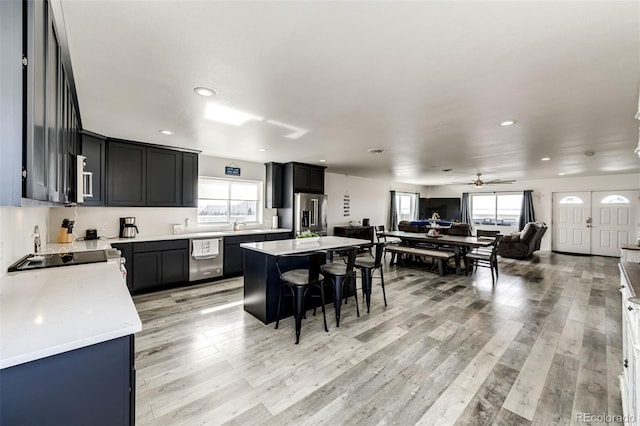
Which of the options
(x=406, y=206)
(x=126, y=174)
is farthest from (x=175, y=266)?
(x=406, y=206)

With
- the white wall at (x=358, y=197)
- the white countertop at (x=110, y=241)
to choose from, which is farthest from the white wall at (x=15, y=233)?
the white wall at (x=358, y=197)

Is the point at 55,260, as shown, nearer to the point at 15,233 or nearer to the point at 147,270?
the point at 15,233

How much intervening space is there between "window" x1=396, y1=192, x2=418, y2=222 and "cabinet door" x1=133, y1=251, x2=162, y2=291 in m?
8.19

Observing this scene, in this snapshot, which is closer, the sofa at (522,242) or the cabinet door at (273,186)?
the cabinet door at (273,186)

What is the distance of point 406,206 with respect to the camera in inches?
437

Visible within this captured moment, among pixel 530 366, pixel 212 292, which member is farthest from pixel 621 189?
pixel 212 292

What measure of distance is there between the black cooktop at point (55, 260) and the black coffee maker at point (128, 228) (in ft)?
4.65

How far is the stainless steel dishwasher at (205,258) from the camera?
4594 mm

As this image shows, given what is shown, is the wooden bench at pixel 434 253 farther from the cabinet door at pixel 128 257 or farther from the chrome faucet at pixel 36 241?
the chrome faucet at pixel 36 241

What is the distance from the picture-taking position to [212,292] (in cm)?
427

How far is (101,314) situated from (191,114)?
7.57 ft

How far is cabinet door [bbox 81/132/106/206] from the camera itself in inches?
147

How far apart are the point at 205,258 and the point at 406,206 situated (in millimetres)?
8529

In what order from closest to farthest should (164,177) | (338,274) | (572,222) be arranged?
(338,274) → (164,177) → (572,222)
